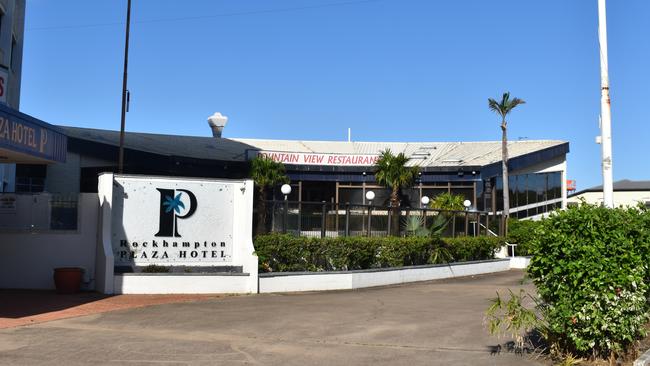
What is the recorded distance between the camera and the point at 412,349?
9.07 meters

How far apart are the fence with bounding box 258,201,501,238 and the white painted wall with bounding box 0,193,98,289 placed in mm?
4773

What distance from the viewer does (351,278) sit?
1831 cm

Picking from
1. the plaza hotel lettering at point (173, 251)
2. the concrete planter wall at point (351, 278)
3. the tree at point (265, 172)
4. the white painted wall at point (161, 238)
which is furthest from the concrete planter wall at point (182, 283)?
the tree at point (265, 172)

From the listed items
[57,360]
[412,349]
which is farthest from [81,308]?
[412,349]

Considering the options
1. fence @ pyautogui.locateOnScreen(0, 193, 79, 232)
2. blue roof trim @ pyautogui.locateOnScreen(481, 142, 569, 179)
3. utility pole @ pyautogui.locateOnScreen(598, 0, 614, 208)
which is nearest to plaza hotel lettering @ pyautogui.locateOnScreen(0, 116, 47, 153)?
fence @ pyautogui.locateOnScreen(0, 193, 79, 232)

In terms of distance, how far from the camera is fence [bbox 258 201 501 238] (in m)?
18.4

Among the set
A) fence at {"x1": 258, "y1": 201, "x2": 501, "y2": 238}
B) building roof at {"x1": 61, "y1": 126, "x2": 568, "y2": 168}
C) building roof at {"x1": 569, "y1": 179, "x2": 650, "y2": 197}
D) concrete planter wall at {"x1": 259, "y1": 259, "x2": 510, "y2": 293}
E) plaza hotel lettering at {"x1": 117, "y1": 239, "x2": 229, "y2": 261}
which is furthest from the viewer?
building roof at {"x1": 569, "y1": 179, "x2": 650, "y2": 197}

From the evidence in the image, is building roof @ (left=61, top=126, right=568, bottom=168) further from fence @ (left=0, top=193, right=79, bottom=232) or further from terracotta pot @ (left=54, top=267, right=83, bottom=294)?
terracotta pot @ (left=54, top=267, right=83, bottom=294)

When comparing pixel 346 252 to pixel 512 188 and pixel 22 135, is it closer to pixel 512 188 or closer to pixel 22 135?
pixel 22 135

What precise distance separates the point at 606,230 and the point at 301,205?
11731mm

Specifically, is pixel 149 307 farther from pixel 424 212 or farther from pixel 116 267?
pixel 424 212

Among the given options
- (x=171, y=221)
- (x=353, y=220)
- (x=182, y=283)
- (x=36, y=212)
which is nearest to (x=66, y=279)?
(x=36, y=212)

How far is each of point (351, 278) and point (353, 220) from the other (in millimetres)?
2698

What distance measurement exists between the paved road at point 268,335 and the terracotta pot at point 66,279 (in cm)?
291
